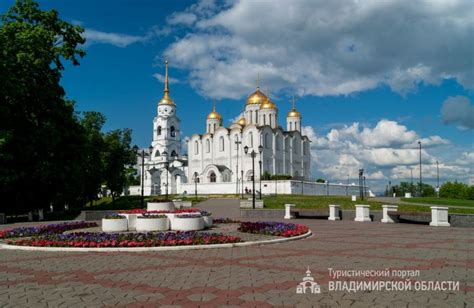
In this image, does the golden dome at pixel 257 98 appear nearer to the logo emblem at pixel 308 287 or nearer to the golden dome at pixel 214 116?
the golden dome at pixel 214 116

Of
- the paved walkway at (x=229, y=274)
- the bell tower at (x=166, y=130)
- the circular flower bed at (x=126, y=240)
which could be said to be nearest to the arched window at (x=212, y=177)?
the bell tower at (x=166, y=130)

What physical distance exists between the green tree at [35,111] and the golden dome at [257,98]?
174ft

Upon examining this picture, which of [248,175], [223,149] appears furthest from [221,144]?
[248,175]

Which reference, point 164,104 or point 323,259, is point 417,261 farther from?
point 164,104

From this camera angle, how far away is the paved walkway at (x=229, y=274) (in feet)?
20.1

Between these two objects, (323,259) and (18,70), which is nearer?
(323,259)

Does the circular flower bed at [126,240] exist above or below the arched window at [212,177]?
below

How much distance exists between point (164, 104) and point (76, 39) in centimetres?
5148

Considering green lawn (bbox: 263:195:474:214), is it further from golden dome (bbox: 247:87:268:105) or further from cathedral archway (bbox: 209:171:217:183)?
golden dome (bbox: 247:87:268:105)

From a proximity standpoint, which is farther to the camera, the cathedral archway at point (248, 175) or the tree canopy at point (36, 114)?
the cathedral archway at point (248, 175)

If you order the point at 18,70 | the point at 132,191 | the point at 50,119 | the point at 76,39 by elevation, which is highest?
the point at 76,39

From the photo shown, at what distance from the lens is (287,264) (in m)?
8.83

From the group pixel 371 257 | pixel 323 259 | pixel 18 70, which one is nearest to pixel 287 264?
pixel 323 259

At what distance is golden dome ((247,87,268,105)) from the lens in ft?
259
